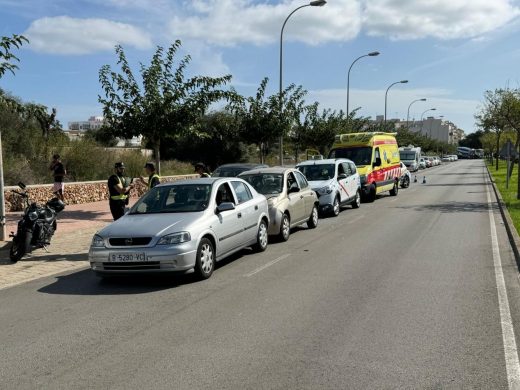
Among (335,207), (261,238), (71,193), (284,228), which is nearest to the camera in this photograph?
(261,238)

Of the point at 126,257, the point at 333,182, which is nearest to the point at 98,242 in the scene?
the point at 126,257

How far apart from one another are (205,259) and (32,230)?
3925 mm

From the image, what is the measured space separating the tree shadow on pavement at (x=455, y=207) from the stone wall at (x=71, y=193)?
36.6 feet

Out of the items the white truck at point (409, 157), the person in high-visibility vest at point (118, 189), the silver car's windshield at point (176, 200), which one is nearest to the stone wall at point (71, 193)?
the person in high-visibility vest at point (118, 189)

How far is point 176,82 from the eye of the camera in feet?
52.5

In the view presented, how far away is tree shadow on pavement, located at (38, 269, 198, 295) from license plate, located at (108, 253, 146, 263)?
43cm

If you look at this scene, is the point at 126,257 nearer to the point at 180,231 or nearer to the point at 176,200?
the point at 180,231

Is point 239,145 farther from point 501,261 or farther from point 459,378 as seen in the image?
point 459,378

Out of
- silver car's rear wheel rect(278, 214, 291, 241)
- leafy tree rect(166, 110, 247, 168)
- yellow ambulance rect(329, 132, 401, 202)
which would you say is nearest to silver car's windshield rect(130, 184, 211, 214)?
silver car's rear wheel rect(278, 214, 291, 241)

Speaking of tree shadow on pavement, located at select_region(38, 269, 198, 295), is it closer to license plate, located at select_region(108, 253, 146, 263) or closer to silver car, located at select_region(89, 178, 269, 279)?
silver car, located at select_region(89, 178, 269, 279)

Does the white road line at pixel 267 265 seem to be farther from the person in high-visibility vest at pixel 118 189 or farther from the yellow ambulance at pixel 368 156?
the yellow ambulance at pixel 368 156

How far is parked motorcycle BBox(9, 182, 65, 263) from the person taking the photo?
380 inches

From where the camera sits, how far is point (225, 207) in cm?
828

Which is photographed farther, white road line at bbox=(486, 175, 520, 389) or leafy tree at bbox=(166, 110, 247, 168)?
leafy tree at bbox=(166, 110, 247, 168)
